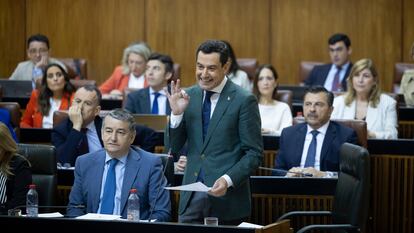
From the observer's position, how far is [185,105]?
4691 mm

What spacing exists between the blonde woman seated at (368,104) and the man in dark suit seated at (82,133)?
1905mm

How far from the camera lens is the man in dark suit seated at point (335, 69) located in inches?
A: 394

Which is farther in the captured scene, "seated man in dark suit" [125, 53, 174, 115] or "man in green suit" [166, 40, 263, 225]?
"seated man in dark suit" [125, 53, 174, 115]

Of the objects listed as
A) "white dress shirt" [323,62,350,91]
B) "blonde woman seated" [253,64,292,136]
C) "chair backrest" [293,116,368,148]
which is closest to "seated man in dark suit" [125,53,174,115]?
"blonde woman seated" [253,64,292,136]

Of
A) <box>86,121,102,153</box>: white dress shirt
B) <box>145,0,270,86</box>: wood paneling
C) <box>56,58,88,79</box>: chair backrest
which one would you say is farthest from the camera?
<box>145,0,270,86</box>: wood paneling

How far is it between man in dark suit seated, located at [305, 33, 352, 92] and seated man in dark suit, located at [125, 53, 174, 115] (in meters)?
2.21

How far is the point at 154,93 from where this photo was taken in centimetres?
822

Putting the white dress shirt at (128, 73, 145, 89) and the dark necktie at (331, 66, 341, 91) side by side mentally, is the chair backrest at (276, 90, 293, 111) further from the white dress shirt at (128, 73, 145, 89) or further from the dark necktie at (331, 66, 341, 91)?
the white dress shirt at (128, 73, 145, 89)

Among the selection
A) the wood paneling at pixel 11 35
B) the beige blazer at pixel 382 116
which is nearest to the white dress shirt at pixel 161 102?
the beige blazer at pixel 382 116

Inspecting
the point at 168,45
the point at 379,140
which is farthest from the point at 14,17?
the point at 379,140

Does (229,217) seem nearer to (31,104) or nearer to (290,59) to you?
(31,104)

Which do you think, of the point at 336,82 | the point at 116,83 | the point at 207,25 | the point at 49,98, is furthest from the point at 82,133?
the point at 207,25

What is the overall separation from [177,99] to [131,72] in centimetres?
533

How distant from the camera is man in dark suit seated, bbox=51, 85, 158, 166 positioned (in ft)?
21.0
